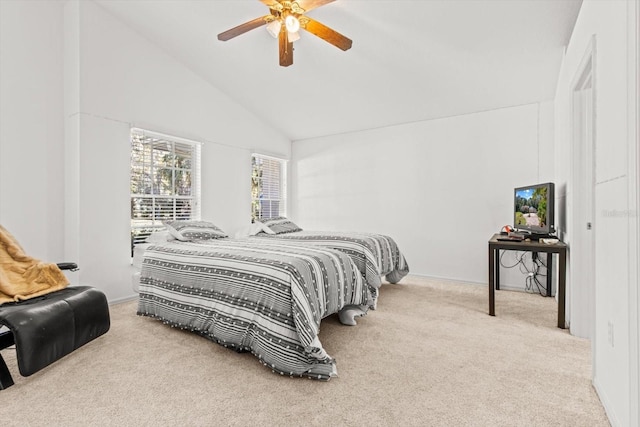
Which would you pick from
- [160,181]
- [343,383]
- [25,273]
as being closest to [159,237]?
[160,181]

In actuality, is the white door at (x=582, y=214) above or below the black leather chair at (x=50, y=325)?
above

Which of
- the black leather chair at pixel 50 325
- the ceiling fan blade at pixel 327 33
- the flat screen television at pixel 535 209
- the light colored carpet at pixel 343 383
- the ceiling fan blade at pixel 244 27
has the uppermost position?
the ceiling fan blade at pixel 244 27

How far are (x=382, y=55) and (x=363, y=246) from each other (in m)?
2.11

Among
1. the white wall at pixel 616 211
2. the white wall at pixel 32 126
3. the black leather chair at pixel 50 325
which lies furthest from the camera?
the white wall at pixel 32 126

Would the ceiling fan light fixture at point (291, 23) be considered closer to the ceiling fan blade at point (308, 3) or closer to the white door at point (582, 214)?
the ceiling fan blade at point (308, 3)

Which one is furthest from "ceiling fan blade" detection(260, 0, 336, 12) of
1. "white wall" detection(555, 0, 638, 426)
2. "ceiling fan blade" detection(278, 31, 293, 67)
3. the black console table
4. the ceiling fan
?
the black console table

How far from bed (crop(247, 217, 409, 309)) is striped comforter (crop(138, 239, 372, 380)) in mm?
322

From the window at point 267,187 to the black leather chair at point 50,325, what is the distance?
3147mm

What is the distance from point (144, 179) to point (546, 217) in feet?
14.6

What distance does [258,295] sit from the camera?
2256mm

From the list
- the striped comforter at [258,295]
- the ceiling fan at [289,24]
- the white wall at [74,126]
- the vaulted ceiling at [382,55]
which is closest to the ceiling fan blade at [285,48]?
the ceiling fan at [289,24]

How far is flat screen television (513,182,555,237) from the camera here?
3.14 meters

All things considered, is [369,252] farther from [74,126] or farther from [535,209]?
[74,126]

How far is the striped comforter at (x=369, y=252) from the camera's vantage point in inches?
132
